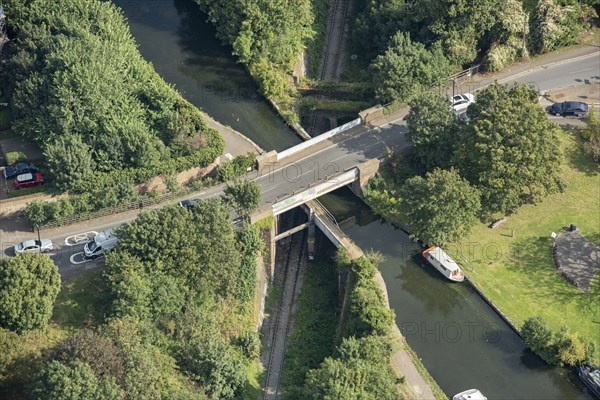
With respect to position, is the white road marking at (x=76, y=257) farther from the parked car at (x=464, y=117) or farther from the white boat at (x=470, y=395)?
the parked car at (x=464, y=117)

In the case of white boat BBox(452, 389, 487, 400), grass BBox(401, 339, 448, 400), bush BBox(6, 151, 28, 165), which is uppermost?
bush BBox(6, 151, 28, 165)

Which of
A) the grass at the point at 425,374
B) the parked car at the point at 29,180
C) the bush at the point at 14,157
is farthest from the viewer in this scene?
the bush at the point at 14,157

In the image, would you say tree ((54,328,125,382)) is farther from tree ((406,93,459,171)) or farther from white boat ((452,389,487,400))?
tree ((406,93,459,171))

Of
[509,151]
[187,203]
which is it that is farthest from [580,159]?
[187,203]

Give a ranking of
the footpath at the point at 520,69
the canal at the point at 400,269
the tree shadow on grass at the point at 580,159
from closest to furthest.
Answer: the canal at the point at 400,269
the tree shadow on grass at the point at 580,159
the footpath at the point at 520,69

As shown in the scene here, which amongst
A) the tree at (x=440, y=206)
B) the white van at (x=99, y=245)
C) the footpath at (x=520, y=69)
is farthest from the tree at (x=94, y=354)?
the footpath at (x=520, y=69)

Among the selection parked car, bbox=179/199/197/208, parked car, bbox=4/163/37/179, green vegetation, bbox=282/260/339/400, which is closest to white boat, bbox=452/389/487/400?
green vegetation, bbox=282/260/339/400
